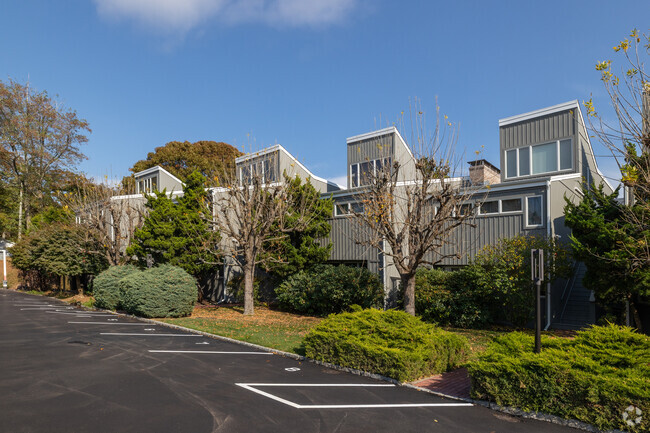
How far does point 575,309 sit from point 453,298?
186 inches

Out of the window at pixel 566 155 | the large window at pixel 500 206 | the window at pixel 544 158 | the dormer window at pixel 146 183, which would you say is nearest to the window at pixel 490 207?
the large window at pixel 500 206

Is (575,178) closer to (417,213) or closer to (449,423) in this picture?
(417,213)

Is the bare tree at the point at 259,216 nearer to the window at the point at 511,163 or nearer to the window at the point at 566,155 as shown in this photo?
the window at the point at 511,163

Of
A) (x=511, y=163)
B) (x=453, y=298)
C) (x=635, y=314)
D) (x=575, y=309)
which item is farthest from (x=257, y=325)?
(x=511, y=163)

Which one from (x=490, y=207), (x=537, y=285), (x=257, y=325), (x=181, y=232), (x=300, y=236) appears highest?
(x=490, y=207)

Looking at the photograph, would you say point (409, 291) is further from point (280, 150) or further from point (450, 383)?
point (280, 150)

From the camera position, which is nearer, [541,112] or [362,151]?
[541,112]

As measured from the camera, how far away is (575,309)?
16484mm

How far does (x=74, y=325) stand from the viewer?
674 inches

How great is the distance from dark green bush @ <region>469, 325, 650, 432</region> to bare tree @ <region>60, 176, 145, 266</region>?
22.6 m

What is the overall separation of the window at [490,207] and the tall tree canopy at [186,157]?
1222 inches

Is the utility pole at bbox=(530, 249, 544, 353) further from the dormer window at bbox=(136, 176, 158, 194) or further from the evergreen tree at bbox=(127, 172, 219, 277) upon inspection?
the dormer window at bbox=(136, 176, 158, 194)

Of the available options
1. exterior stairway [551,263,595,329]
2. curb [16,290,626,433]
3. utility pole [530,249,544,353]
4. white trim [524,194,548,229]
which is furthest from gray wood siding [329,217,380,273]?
utility pole [530,249,544,353]

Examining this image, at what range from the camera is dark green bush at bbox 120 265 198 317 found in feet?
61.8
